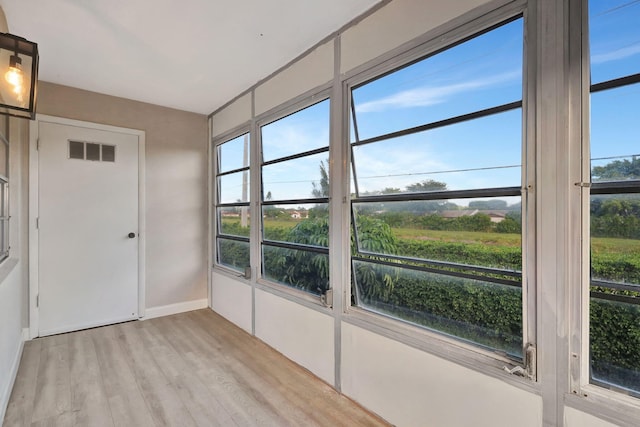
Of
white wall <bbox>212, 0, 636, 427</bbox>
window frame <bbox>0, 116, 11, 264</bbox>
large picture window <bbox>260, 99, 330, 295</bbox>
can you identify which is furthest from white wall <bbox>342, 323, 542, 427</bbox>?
window frame <bbox>0, 116, 11, 264</bbox>

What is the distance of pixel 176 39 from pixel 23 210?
7.94ft

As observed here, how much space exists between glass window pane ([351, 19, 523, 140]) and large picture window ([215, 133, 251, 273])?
1814 mm

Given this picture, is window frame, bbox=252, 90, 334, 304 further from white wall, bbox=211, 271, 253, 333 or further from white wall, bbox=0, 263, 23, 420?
white wall, bbox=0, 263, 23, 420

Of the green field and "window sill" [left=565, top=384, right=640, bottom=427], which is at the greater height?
the green field

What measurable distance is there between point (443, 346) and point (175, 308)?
3.56 metres

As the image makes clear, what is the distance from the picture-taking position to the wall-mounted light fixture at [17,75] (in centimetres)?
154

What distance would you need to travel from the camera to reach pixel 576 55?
4.22ft

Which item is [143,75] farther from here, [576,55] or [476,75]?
[576,55]

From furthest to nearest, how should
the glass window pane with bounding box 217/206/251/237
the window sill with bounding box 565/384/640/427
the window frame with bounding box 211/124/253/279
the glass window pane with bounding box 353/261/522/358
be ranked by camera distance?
the window frame with bounding box 211/124/253/279, the glass window pane with bounding box 217/206/251/237, the glass window pane with bounding box 353/261/522/358, the window sill with bounding box 565/384/640/427

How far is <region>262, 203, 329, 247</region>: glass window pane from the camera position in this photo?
2.60 m

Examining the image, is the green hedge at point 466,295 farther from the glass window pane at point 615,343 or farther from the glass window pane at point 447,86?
the glass window pane at point 447,86

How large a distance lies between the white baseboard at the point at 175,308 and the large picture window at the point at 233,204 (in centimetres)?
65

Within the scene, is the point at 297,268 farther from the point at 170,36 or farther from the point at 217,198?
the point at 170,36

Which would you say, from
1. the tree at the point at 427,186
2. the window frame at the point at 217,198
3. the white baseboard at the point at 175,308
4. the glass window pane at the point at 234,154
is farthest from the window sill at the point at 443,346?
the white baseboard at the point at 175,308
